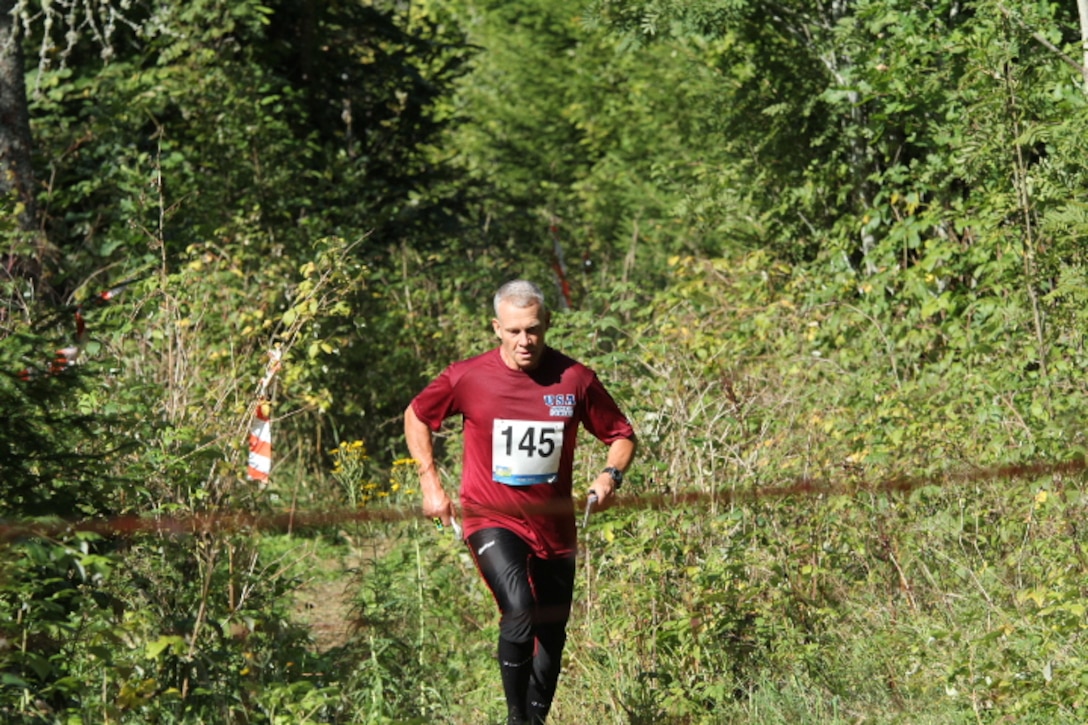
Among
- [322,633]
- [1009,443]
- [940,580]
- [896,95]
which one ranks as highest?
[896,95]

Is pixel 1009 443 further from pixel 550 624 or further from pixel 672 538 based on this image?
pixel 550 624

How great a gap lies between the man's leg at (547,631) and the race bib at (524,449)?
363mm

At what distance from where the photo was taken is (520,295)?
6086 mm

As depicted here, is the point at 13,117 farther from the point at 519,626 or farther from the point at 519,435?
the point at 519,626

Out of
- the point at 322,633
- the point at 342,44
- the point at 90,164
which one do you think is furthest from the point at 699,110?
the point at 322,633

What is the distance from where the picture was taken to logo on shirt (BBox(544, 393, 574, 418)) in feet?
20.3

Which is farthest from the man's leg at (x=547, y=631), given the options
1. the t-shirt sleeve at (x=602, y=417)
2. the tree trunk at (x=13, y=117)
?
the tree trunk at (x=13, y=117)

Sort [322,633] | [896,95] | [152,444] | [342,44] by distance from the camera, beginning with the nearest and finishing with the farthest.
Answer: [152,444]
[322,633]
[896,95]
[342,44]

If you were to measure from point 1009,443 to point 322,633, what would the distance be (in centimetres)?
389

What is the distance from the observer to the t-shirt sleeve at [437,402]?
6270mm

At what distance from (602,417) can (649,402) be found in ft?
6.05

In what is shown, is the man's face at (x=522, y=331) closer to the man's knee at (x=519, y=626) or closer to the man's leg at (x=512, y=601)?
the man's leg at (x=512, y=601)

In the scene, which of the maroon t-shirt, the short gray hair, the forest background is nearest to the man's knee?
the maroon t-shirt

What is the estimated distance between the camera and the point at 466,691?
748 cm
